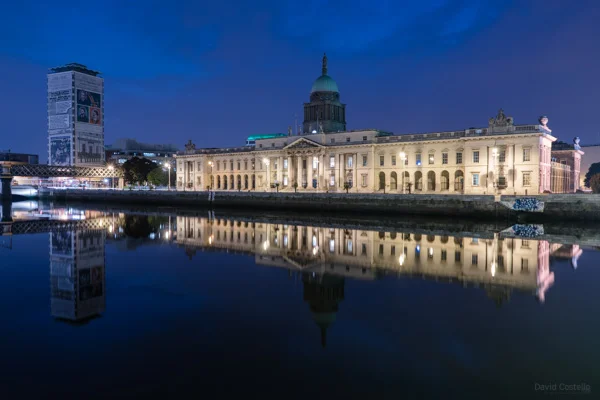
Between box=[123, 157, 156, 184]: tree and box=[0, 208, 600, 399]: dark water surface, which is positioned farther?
box=[123, 157, 156, 184]: tree

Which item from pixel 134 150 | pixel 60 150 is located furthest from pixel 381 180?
pixel 134 150

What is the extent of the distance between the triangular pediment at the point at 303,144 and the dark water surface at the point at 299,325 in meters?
60.0

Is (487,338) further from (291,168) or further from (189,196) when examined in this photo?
(291,168)

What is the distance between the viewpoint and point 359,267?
2006 cm

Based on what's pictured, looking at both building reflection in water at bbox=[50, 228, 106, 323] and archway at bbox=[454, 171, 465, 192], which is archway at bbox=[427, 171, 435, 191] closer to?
archway at bbox=[454, 171, 465, 192]

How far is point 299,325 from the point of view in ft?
37.8

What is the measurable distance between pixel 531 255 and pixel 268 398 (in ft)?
65.6

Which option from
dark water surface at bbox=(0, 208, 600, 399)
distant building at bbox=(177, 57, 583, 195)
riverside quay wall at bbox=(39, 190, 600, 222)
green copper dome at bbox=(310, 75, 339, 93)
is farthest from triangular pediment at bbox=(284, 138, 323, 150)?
dark water surface at bbox=(0, 208, 600, 399)

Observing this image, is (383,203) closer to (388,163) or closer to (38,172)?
(388,163)

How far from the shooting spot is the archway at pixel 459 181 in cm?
6819

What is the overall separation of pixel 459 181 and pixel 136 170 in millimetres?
75810

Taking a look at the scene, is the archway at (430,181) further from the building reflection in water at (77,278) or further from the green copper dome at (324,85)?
the building reflection in water at (77,278)

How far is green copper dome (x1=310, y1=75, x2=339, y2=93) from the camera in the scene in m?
89.8

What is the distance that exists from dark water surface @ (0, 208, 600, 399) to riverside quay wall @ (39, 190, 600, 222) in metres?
23.0
